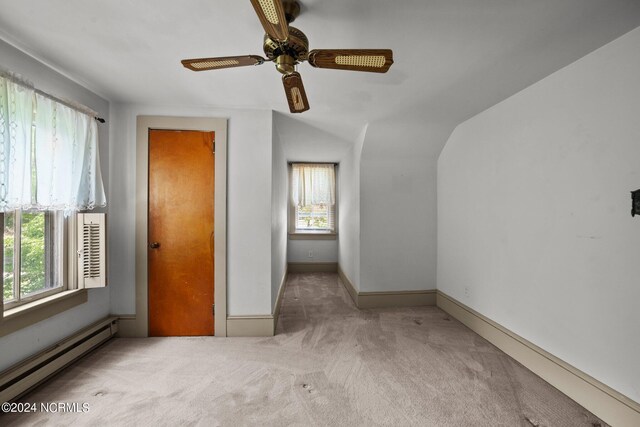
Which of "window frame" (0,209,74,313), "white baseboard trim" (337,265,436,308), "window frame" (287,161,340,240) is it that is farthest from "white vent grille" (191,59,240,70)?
"window frame" (287,161,340,240)

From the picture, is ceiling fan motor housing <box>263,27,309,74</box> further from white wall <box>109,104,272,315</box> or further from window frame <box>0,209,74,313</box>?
window frame <box>0,209,74,313</box>

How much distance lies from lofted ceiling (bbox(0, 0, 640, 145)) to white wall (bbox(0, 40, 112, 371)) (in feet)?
0.29

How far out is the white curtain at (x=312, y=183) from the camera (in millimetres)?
5496

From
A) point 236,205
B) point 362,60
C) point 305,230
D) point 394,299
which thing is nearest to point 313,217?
point 305,230

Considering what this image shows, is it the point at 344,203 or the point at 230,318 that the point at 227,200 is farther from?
the point at 344,203

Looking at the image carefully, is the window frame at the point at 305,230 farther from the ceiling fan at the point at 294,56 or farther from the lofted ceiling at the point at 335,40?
the ceiling fan at the point at 294,56

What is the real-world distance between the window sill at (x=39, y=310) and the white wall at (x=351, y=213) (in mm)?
3010

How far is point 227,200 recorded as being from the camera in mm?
2748

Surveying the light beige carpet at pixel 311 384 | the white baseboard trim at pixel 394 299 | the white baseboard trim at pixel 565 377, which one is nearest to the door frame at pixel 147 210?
the light beige carpet at pixel 311 384

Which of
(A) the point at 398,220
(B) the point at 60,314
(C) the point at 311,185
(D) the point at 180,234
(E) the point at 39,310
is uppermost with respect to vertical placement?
(C) the point at 311,185

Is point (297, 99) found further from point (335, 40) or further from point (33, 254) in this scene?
point (33, 254)

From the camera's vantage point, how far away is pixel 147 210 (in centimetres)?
267

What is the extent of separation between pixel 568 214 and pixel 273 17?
2387mm

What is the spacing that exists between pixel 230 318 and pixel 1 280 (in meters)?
1.68
